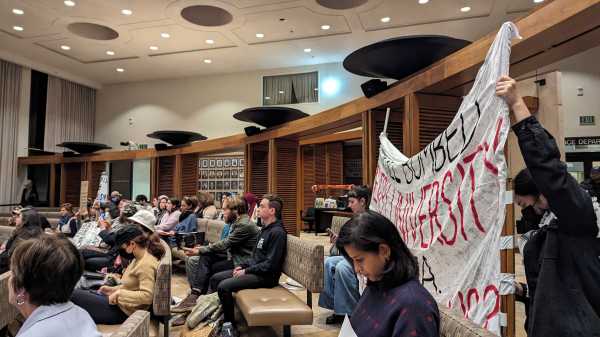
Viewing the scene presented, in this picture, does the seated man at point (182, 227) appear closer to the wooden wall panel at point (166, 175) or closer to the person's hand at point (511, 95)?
the wooden wall panel at point (166, 175)

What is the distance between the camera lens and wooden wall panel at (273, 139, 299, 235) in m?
6.97

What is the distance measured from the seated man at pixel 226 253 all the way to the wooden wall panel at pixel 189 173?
198 inches

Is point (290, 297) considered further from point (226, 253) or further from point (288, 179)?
point (288, 179)

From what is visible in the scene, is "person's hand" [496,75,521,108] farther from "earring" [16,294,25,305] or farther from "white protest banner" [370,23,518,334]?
"earring" [16,294,25,305]

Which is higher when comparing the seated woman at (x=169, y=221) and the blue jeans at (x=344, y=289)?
the seated woman at (x=169, y=221)

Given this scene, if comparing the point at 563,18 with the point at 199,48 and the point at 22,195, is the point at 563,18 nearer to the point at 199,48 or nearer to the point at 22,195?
the point at 199,48

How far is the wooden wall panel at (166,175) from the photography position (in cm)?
1015

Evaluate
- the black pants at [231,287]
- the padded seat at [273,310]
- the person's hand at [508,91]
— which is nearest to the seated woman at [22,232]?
the black pants at [231,287]

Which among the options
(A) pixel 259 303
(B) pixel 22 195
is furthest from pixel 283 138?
(B) pixel 22 195

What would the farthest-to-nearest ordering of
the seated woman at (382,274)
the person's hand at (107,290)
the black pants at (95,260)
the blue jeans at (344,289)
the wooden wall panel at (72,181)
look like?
the wooden wall panel at (72,181) → the black pants at (95,260) → the blue jeans at (344,289) → the person's hand at (107,290) → the seated woman at (382,274)

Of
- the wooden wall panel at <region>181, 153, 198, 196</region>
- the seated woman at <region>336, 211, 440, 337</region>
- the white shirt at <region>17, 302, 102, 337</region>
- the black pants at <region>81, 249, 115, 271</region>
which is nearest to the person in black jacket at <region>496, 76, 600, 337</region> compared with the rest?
the seated woman at <region>336, 211, 440, 337</region>

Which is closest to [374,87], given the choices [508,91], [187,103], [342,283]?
[342,283]

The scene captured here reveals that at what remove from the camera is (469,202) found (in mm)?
1847

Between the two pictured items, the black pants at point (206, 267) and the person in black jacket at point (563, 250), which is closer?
the person in black jacket at point (563, 250)
